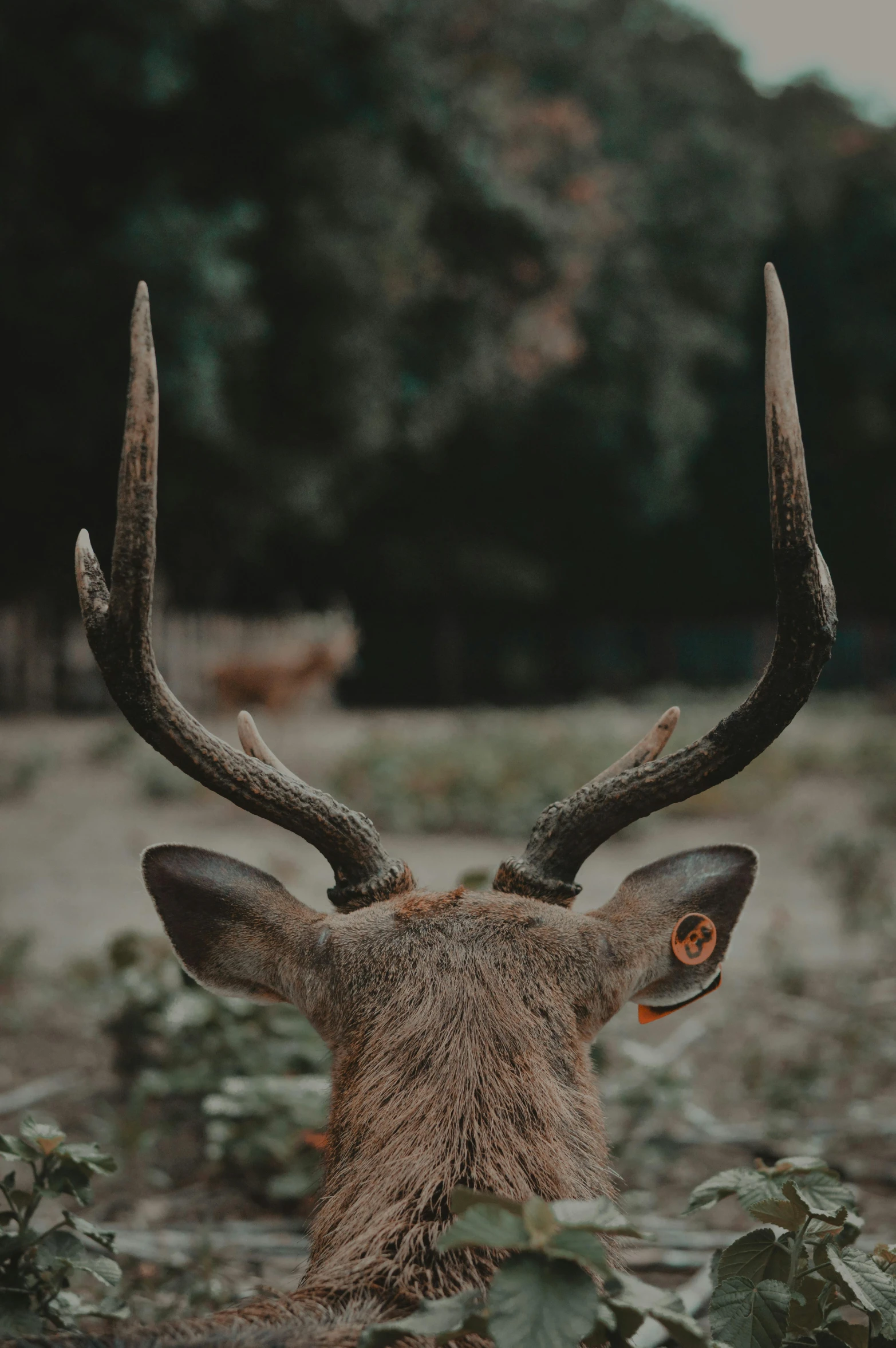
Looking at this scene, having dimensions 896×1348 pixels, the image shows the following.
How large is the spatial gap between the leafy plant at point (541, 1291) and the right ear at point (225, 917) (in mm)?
938

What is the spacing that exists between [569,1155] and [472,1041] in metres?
0.23

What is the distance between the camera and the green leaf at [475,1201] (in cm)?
147

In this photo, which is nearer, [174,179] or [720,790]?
[720,790]

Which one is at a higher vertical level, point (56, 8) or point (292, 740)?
point (56, 8)

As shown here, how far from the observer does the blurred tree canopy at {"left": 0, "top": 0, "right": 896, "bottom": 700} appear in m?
14.9

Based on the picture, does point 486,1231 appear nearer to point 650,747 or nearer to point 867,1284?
point 867,1284

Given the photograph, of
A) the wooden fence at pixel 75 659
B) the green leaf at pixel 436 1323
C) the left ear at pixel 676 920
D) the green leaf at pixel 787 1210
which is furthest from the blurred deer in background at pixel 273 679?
the green leaf at pixel 436 1323

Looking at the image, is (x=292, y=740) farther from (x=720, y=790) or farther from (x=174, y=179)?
(x=174, y=179)

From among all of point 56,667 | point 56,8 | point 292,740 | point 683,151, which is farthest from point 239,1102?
point 683,151

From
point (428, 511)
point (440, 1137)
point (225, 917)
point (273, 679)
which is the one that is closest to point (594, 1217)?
point (440, 1137)

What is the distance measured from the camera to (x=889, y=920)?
713 centimetres

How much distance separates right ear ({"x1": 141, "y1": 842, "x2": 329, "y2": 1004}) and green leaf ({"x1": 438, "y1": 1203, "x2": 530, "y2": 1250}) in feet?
3.14

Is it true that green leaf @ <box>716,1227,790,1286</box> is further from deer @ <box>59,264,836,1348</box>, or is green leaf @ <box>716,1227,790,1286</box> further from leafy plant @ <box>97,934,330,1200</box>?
leafy plant @ <box>97,934,330,1200</box>

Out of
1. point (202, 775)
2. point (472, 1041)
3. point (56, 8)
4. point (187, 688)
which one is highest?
point (56, 8)
